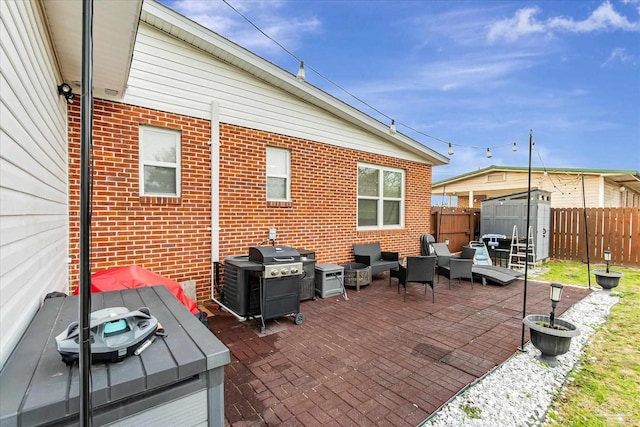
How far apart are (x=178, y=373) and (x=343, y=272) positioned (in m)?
4.57

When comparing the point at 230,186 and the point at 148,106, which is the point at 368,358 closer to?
the point at 230,186

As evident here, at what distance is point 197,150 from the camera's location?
465 cm

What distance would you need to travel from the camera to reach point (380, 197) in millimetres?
7559

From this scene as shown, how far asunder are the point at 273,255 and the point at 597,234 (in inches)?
448

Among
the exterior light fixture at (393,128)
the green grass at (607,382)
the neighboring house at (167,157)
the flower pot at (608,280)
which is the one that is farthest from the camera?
the exterior light fixture at (393,128)

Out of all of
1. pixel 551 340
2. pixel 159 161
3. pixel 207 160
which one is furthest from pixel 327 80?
pixel 551 340

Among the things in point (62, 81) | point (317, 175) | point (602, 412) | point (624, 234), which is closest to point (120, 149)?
point (62, 81)

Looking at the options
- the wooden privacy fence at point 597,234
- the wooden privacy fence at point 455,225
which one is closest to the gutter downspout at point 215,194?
the wooden privacy fence at point 455,225

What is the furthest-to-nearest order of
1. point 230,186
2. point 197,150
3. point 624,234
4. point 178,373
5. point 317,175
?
1. point 624,234
2. point 317,175
3. point 230,186
4. point 197,150
5. point 178,373

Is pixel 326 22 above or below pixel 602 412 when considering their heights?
above

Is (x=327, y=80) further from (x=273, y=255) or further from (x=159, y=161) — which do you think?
(x=273, y=255)

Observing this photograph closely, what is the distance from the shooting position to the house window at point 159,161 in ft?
14.0

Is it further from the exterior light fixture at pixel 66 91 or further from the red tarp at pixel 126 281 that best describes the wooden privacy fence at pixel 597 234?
the exterior light fixture at pixel 66 91

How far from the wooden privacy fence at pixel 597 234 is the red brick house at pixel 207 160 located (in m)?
8.06
